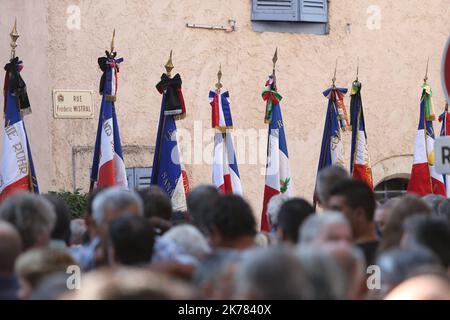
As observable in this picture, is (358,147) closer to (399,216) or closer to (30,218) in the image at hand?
(399,216)

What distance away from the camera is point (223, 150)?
1207 centimetres

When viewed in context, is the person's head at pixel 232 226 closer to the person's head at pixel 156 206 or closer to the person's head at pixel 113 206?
the person's head at pixel 113 206

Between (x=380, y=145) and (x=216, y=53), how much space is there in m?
2.63

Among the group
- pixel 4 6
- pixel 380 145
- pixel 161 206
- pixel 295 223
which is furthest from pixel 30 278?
pixel 380 145

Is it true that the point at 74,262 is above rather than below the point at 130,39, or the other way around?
below

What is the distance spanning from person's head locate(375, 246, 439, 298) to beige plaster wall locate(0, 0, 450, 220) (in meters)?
8.66

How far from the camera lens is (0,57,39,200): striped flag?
10.6 m

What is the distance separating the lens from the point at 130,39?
44.9 ft

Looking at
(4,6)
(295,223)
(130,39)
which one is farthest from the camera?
(130,39)

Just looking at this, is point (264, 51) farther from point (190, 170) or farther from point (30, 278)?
point (30, 278)

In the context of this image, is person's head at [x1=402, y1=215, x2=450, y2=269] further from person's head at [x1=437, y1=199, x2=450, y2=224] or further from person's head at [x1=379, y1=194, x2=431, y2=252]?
person's head at [x1=437, y1=199, x2=450, y2=224]

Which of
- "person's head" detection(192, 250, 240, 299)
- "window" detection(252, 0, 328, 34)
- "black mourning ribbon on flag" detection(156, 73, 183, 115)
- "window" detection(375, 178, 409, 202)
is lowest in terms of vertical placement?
"window" detection(375, 178, 409, 202)

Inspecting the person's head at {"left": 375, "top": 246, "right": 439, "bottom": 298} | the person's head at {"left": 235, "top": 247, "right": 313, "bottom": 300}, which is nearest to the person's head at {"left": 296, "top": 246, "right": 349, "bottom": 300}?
the person's head at {"left": 235, "top": 247, "right": 313, "bottom": 300}

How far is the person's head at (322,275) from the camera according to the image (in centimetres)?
431
